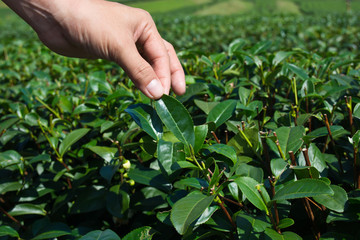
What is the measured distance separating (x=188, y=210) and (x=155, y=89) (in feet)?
1.56

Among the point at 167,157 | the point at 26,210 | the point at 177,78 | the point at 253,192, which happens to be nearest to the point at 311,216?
the point at 253,192

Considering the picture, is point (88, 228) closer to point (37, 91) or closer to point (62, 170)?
point (62, 170)

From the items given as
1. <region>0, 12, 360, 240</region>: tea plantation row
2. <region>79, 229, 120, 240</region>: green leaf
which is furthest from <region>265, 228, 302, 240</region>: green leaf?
<region>79, 229, 120, 240</region>: green leaf

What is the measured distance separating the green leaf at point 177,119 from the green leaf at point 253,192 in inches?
8.0

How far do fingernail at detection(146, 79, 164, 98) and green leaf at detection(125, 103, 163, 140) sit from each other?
0.20 ft

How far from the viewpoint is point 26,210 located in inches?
58.6

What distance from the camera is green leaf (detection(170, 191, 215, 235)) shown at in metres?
0.79

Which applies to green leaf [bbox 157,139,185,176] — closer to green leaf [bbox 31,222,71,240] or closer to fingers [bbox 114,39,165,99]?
fingers [bbox 114,39,165,99]

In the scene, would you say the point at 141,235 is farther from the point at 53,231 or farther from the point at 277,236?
the point at 53,231

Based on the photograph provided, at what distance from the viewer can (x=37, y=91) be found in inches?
81.7

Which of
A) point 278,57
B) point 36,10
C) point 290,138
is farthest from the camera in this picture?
point 278,57

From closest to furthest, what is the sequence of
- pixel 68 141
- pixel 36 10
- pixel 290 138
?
pixel 290 138, pixel 36 10, pixel 68 141

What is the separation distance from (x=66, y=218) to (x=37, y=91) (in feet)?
2.93

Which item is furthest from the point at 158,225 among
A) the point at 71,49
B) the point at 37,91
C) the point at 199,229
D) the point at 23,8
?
the point at 37,91
